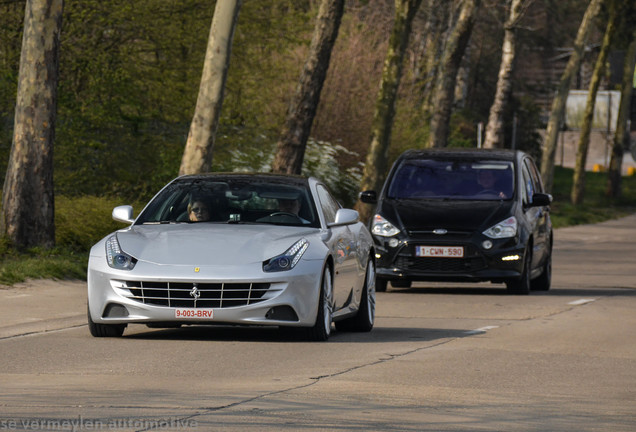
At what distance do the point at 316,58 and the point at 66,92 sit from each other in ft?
15.7

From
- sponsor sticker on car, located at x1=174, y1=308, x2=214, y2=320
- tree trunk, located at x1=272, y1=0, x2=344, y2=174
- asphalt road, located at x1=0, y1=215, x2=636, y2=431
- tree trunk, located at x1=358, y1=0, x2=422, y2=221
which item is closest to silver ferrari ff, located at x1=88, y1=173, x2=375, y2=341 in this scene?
sponsor sticker on car, located at x1=174, y1=308, x2=214, y2=320

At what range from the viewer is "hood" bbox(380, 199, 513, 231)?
19.6m

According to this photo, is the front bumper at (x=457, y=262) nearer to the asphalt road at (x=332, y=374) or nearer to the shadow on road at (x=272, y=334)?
the asphalt road at (x=332, y=374)

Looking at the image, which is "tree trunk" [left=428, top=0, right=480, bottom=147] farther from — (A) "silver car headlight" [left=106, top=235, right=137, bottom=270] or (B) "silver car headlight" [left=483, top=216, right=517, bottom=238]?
(A) "silver car headlight" [left=106, top=235, right=137, bottom=270]

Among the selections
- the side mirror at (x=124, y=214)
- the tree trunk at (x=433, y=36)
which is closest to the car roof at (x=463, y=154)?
the side mirror at (x=124, y=214)

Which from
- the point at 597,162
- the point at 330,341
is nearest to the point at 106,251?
the point at 330,341

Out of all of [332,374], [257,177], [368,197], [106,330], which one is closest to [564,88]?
[368,197]

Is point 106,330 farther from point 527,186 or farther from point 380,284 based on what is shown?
point 527,186

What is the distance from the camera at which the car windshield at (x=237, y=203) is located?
534 inches

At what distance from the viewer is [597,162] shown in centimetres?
8869

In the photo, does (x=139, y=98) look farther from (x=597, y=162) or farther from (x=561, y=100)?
(x=597, y=162)

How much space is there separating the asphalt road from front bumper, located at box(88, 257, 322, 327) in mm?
252

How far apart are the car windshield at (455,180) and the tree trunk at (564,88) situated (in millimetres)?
28571

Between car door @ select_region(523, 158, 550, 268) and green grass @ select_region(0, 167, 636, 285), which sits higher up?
car door @ select_region(523, 158, 550, 268)
